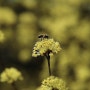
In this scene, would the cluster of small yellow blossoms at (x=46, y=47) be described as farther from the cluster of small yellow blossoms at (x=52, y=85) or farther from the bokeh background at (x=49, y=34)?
the bokeh background at (x=49, y=34)

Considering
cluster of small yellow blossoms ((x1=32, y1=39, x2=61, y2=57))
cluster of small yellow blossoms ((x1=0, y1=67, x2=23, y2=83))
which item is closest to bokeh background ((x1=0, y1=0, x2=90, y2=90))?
cluster of small yellow blossoms ((x1=0, y1=67, x2=23, y2=83))

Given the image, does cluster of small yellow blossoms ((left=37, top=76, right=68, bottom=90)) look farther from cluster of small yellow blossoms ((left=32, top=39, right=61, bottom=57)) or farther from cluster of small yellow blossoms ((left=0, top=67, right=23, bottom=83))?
cluster of small yellow blossoms ((left=0, top=67, right=23, bottom=83))

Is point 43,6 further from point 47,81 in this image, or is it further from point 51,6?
point 47,81

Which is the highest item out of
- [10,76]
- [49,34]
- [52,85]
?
[49,34]

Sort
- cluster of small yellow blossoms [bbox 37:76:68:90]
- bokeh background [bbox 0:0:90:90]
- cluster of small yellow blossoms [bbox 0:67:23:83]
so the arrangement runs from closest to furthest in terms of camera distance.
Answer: cluster of small yellow blossoms [bbox 37:76:68:90], cluster of small yellow blossoms [bbox 0:67:23:83], bokeh background [bbox 0:0:90:90]

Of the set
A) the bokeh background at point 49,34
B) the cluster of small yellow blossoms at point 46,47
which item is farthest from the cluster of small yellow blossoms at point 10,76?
the bokeh background at point 49,34

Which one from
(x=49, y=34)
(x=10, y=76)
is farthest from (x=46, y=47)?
(x=49, y=34)

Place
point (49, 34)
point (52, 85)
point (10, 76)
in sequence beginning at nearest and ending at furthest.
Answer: point (52, 85) < point (10, 76) < point (49, 34)

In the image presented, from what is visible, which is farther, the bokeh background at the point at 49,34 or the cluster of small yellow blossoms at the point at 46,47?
the bokeh background at the point at 49,34

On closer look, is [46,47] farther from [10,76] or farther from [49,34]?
[49,34]
